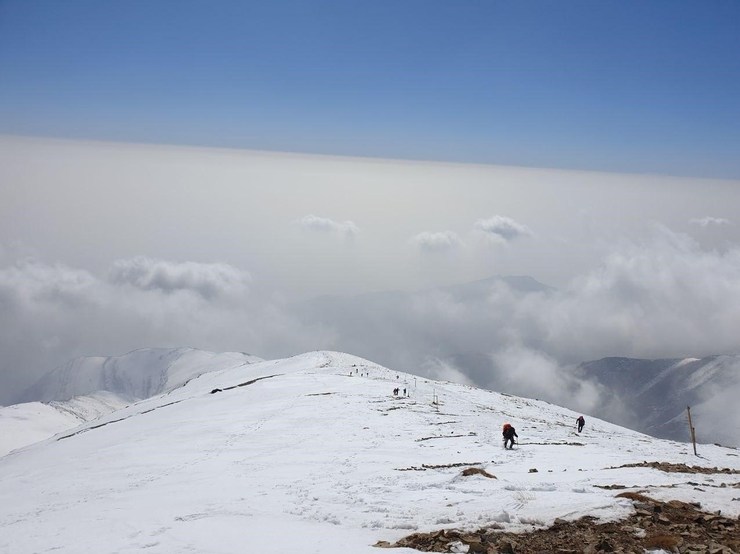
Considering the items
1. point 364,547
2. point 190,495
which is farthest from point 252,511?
point 364,547

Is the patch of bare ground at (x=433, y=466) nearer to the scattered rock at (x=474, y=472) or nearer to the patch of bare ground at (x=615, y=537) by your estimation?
the scattered rock at (x=474, y=472)

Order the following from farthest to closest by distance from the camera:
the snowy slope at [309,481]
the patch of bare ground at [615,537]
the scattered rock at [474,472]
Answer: the scattered rock at [474,472], the snowy slope at [309,481], the patch of bare ground at [615,537]

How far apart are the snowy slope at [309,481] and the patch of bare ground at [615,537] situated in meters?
0.54

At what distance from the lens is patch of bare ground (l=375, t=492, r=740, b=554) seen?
10320mm

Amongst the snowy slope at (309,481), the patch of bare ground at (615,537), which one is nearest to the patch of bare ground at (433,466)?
the snowy slope at (309,481)

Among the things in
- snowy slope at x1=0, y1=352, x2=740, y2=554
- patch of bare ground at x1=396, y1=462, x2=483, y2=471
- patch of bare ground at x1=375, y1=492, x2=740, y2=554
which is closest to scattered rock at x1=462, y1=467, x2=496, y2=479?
snowy slope at x1=0, y1=352, x2=740, y2=554

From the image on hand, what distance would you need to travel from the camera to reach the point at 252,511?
15.0 m

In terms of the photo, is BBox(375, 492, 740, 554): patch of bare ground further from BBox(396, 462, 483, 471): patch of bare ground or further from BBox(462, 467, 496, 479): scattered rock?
BBox(396, 462, 483, 471): patch of bare ground

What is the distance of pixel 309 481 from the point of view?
18.8 metres

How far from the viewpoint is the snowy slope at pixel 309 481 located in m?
12.8

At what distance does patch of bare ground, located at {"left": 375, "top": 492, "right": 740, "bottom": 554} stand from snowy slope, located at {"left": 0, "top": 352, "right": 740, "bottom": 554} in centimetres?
54

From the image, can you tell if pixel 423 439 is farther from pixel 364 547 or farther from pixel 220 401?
pixel 220 401

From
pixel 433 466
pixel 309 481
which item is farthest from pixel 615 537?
pixel 309 481

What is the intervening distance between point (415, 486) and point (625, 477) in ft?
24.0
